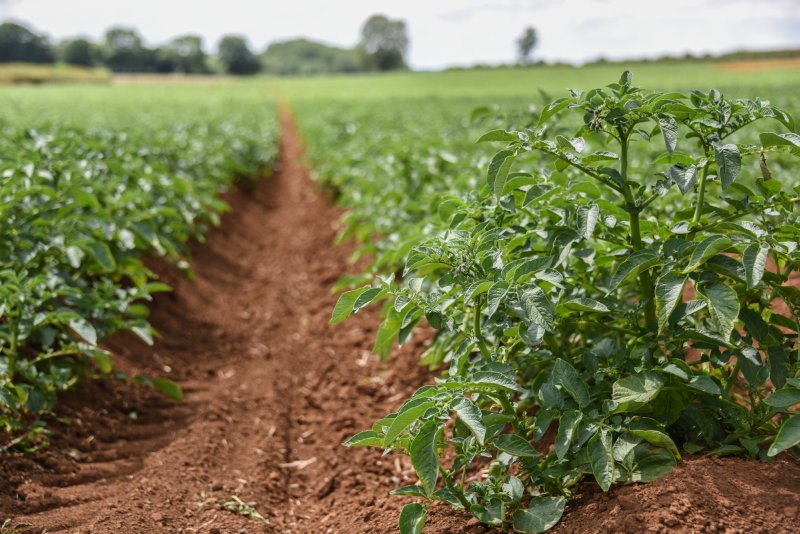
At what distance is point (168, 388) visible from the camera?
4004 mm

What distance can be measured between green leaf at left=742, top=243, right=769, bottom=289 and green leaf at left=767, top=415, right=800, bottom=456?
0.41m

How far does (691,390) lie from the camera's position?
2268 mm

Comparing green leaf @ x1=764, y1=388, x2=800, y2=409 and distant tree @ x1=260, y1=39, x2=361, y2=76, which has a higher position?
distant tree @ x1=260, y1=39, x2=361, y2=76

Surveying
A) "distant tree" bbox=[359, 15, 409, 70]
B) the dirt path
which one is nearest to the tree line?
"distant tree" bbox=[359, 15, 409, 70]

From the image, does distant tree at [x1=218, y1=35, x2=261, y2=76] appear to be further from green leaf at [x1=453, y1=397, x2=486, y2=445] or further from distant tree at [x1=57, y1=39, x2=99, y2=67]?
green leaf at [x1=453, y1=397, x2=486, y2=445]

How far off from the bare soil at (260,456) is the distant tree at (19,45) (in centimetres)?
10655

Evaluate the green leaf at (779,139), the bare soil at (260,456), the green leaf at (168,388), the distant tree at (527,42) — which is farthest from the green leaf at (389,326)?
the distant tree at (527,42)

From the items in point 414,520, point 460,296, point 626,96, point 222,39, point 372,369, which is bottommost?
point 372,369

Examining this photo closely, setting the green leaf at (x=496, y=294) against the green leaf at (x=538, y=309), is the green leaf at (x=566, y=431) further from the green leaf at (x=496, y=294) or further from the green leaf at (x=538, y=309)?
the green leaf at (x=496, y=294)

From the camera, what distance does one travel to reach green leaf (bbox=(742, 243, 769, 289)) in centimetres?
204

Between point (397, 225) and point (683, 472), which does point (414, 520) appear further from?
point (397, 225)

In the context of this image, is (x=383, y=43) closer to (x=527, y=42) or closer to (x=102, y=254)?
(x=527, y=42)

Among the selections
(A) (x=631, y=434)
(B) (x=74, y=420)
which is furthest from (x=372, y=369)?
(A) (x=631, y=434)

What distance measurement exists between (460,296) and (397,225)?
2.82m
